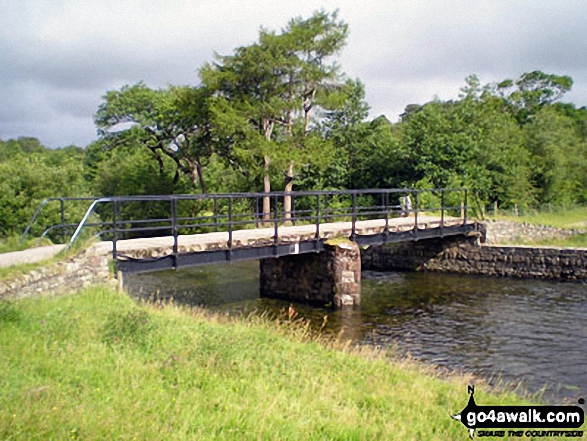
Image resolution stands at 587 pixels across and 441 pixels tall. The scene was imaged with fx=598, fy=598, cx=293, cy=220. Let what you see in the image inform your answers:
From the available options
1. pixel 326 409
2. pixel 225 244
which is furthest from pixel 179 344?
pixel 225 244

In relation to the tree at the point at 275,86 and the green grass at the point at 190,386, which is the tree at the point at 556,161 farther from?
the green grass at the point at 190,386

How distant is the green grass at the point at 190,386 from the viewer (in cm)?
600

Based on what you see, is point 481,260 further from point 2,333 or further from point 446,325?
point 2,333

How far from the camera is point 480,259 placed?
83.4 ft

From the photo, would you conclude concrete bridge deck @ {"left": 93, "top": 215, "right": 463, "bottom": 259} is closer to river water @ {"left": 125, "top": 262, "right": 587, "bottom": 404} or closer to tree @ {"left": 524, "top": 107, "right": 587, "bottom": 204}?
river water @ {"left": 125, "top": 262, "right": 587, "bottom": 404}

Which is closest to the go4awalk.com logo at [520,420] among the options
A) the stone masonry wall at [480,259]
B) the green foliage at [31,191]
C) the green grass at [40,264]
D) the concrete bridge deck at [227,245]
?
the green grass at [40,264]

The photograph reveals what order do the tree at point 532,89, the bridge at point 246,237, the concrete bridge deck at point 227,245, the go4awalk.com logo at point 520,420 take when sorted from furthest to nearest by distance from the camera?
the tree at point 532,89, the concrete bridge deck at point 227,245, the bridge at point 246,237, the go4awalk.com logo at point 520,420

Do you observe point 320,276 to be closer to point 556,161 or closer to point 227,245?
point 227,245

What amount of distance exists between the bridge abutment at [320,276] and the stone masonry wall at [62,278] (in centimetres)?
725

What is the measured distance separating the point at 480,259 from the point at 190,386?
2011 centimetres

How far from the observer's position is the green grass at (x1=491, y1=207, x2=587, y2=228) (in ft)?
96.2

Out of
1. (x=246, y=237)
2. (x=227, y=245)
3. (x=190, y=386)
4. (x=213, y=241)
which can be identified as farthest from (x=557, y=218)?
(x=190, y=386)

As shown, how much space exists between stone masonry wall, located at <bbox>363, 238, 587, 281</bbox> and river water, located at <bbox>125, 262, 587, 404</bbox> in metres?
0.79

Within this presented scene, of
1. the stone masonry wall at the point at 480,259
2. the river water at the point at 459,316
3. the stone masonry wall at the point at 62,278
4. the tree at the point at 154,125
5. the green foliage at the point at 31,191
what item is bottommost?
the river water at the point at 459,316
